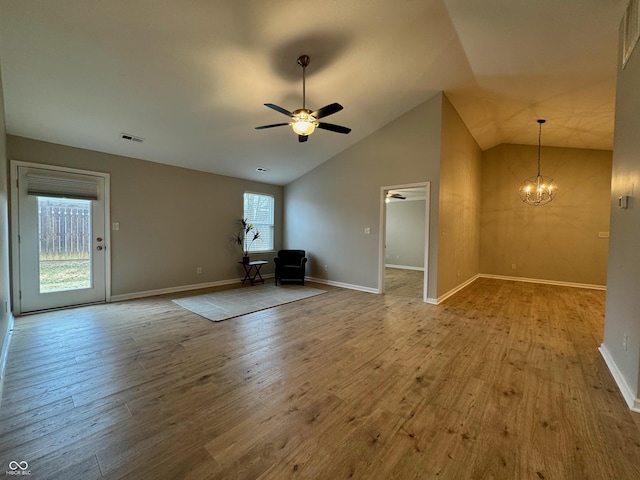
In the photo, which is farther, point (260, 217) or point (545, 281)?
point (260, 217)

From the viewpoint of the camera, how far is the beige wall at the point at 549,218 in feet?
20.5

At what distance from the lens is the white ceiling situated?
2.55m

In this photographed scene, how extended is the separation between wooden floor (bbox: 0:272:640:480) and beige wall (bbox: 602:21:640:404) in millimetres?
234

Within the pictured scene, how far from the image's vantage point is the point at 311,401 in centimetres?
202

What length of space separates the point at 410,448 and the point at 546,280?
736 cm

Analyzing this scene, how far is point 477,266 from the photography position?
7523 mm

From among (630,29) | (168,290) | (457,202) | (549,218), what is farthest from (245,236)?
(549,218)

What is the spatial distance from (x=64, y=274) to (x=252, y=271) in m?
3.49

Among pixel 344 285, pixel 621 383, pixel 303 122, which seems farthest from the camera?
pixel 344 285

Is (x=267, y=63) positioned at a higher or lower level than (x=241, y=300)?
higher

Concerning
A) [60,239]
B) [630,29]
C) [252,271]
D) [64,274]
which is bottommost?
[252,271]

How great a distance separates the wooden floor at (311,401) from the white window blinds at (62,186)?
1831mm

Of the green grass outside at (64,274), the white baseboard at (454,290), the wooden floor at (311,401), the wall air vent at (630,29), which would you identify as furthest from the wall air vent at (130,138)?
the wall air vent at (630,29)

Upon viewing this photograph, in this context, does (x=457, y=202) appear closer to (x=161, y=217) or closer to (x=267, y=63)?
(x=267, y=63)
